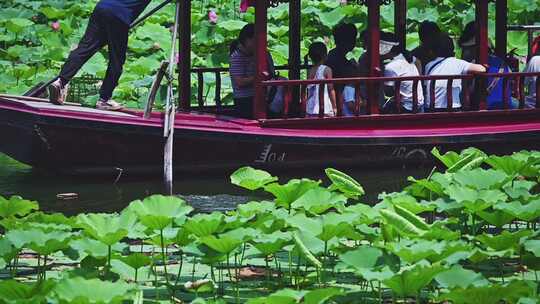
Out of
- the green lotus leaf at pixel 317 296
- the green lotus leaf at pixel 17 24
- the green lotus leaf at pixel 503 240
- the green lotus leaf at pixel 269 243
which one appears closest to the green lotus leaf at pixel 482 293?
the green lotus leaf at pixel 317 296

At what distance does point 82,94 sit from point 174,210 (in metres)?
8.26

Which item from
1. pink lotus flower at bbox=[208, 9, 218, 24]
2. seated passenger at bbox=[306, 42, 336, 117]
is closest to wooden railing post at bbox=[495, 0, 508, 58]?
seated passenger at bbox=[306, 42, 336, 117]

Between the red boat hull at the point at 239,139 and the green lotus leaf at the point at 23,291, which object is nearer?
the green lotus leaf at the point at 23,291

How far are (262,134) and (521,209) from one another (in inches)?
183

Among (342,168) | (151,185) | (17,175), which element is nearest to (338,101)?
(342,168)

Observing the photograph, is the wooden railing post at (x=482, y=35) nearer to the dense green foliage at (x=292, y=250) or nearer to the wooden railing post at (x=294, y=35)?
the wooden railing post at (x=294, y=35)

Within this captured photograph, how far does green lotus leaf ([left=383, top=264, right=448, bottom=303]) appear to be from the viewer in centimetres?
407

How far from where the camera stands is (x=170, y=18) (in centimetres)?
1498

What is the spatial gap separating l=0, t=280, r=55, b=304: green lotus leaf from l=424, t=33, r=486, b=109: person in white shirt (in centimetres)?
642

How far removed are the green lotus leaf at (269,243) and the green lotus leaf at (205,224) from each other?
146mm

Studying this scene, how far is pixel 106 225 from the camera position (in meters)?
4.73

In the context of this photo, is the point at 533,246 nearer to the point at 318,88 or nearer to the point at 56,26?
the point at 318,88

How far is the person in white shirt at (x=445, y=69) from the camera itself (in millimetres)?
10125

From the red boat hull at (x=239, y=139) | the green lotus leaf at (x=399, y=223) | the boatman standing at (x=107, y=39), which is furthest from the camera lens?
the boatman standing at (x=107, y=39)
